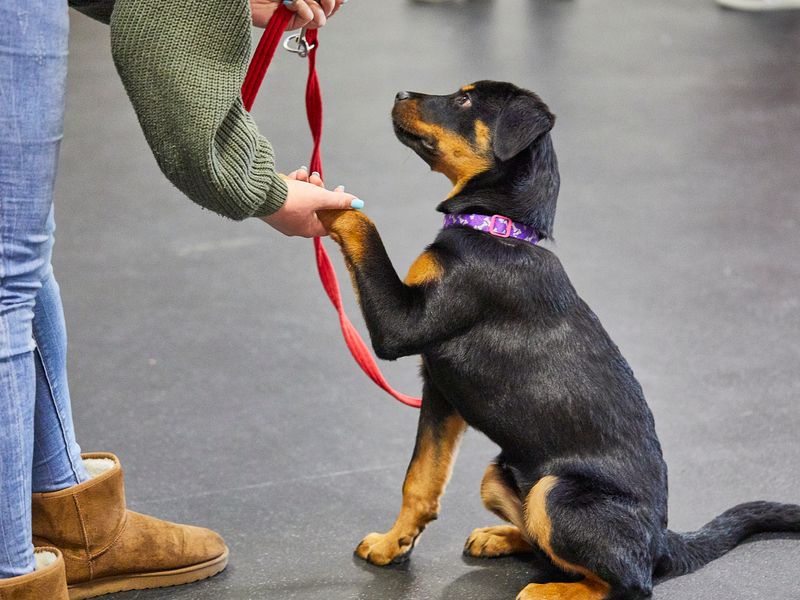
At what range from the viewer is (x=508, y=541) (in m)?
2.21

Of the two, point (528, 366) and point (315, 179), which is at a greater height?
point (315, 179)

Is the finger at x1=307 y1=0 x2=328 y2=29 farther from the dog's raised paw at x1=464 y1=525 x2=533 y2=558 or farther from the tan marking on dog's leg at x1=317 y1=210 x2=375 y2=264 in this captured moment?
the dog's raised paw at x1=464 y1=525 x2=533 y2=558

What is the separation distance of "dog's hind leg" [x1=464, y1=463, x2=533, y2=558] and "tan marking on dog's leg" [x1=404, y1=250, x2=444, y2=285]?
16.7 inches

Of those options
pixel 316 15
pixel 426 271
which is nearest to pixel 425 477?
pixel 426 271

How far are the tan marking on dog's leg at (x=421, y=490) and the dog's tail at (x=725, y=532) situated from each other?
47 cm

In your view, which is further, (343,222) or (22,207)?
(343,222)

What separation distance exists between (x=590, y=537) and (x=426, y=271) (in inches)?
23.0

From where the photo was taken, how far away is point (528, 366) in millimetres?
2016

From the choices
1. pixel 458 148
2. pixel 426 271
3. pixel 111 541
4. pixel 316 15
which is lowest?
pixel 111 541

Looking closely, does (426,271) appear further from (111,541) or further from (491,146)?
(111,541)

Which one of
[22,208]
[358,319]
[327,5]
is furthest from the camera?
[358,319]

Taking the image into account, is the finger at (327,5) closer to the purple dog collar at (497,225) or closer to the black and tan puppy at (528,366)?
the black and tan puppy at (528,366)

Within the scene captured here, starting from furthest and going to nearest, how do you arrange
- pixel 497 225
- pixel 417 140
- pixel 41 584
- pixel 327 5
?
1. pixel 417 140
2. pixel 497 225
3. pixel 327 5
4. pixel 41 584

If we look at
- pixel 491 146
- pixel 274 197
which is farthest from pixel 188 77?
pixel 491 146
